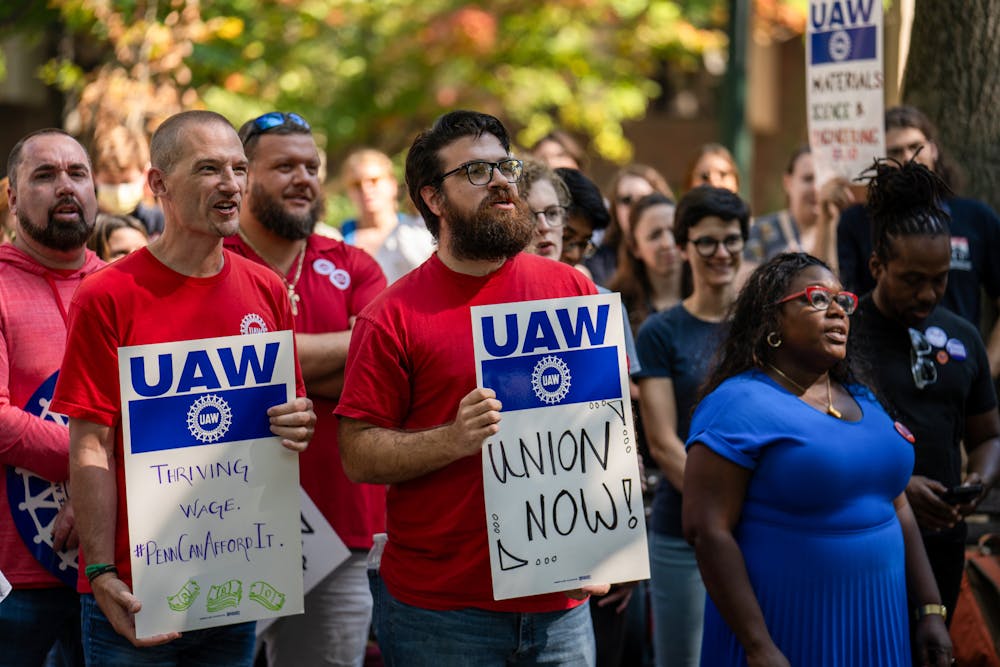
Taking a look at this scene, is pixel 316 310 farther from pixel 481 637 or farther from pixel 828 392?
pixel 828 392

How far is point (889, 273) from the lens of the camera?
4.98m

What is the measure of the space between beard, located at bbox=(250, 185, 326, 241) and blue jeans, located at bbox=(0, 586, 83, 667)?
1513mm

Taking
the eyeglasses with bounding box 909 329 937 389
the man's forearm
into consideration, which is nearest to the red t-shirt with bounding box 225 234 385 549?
the man's forearm

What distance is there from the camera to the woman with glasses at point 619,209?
7391 millimetres

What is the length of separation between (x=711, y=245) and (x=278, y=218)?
189 cm

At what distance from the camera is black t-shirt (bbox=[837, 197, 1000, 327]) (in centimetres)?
606

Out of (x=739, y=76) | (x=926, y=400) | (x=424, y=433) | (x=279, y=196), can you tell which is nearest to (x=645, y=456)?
(x=926, y=400)

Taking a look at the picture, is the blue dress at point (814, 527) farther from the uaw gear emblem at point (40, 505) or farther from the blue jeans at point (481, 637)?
the uaw gear emblem at point (40, 505)

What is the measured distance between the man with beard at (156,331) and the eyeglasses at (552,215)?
1218mm

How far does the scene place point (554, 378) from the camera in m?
3.89

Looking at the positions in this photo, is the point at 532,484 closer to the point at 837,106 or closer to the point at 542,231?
the point at 542,231

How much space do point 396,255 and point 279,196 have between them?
268 centimetres

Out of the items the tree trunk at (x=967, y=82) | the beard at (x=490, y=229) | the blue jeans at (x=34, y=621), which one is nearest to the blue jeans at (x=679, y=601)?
the beard at (x=490, y=229)

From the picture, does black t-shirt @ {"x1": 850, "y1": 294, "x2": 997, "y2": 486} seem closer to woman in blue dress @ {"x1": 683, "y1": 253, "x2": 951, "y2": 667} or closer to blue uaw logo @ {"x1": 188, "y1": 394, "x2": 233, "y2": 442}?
woman in blue dress @ {"x1": 683, "y1": 253, "x2": 951, "y2": 667}
